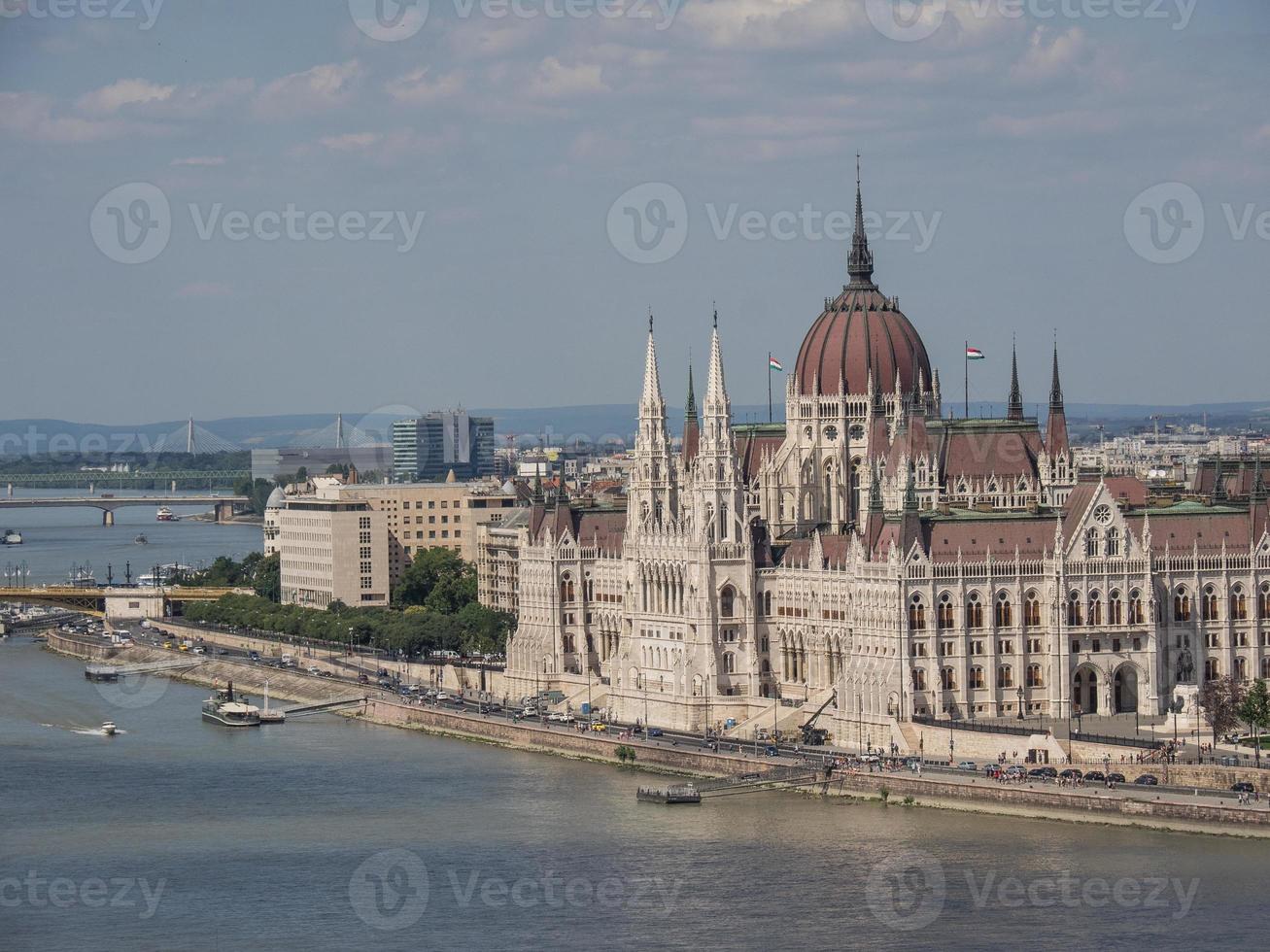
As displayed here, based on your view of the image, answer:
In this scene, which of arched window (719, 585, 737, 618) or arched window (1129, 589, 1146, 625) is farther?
arched window (719, 585, 737, 618)

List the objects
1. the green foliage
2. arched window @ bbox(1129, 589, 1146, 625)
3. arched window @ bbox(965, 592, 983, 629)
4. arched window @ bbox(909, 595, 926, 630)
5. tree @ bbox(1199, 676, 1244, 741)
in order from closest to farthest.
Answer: tree @ bbox(1199, 676, 1244, 741) < arched window @ bbox(909, 595, 926, 630) < arched window @ bbox(965, 592, 983, 629) < arched window @ bbox(1129, 589, 1146, 625) < the green foliage

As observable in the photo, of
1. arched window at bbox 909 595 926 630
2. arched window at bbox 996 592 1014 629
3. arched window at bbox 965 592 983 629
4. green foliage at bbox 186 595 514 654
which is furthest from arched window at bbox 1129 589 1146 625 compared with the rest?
green foliage at bbox 186 595 514 654

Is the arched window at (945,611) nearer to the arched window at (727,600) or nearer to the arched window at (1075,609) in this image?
the arched window at (1075,609)

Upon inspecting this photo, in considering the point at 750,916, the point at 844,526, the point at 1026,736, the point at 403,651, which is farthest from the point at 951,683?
the point at 403,651

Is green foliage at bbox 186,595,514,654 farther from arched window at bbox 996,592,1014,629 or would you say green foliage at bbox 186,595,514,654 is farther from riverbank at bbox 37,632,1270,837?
arched window at bbox 996,592,1014,629

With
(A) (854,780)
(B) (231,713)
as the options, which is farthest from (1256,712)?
(B) (231,713)

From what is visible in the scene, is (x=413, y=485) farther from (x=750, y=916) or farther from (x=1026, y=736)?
(x=750, y=916)
